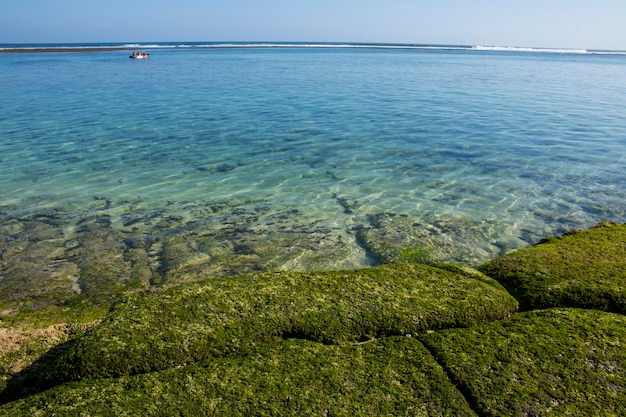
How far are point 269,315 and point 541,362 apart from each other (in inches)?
108

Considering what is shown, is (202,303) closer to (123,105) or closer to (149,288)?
(149,288)

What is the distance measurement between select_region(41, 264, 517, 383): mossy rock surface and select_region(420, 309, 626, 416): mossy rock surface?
0.45 metres

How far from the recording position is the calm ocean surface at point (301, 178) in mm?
9781

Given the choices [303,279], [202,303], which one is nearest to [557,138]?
[303,279]

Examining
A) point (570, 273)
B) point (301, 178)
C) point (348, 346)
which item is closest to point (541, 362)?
point (348, 346)

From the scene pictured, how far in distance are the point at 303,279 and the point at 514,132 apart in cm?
1763

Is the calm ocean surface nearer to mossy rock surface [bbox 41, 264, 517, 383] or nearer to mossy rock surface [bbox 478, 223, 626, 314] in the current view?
mossy rock surface [bbox 478, 223, 626, 314]

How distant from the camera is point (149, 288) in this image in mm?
7859

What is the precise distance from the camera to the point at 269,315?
514 cm

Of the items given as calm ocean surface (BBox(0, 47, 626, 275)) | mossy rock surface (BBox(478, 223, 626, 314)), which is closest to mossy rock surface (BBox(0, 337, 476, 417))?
mossy rock surface (BBox(478, 223, 626, 314))

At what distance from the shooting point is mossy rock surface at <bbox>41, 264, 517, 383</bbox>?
14.8ft

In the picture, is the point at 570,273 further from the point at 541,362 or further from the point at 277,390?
the point at 277,390

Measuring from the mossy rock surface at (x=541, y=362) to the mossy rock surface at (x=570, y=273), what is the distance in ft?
1.42

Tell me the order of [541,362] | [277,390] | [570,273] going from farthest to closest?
1. [570,273]
2. [541,362]
3. [277,390]
